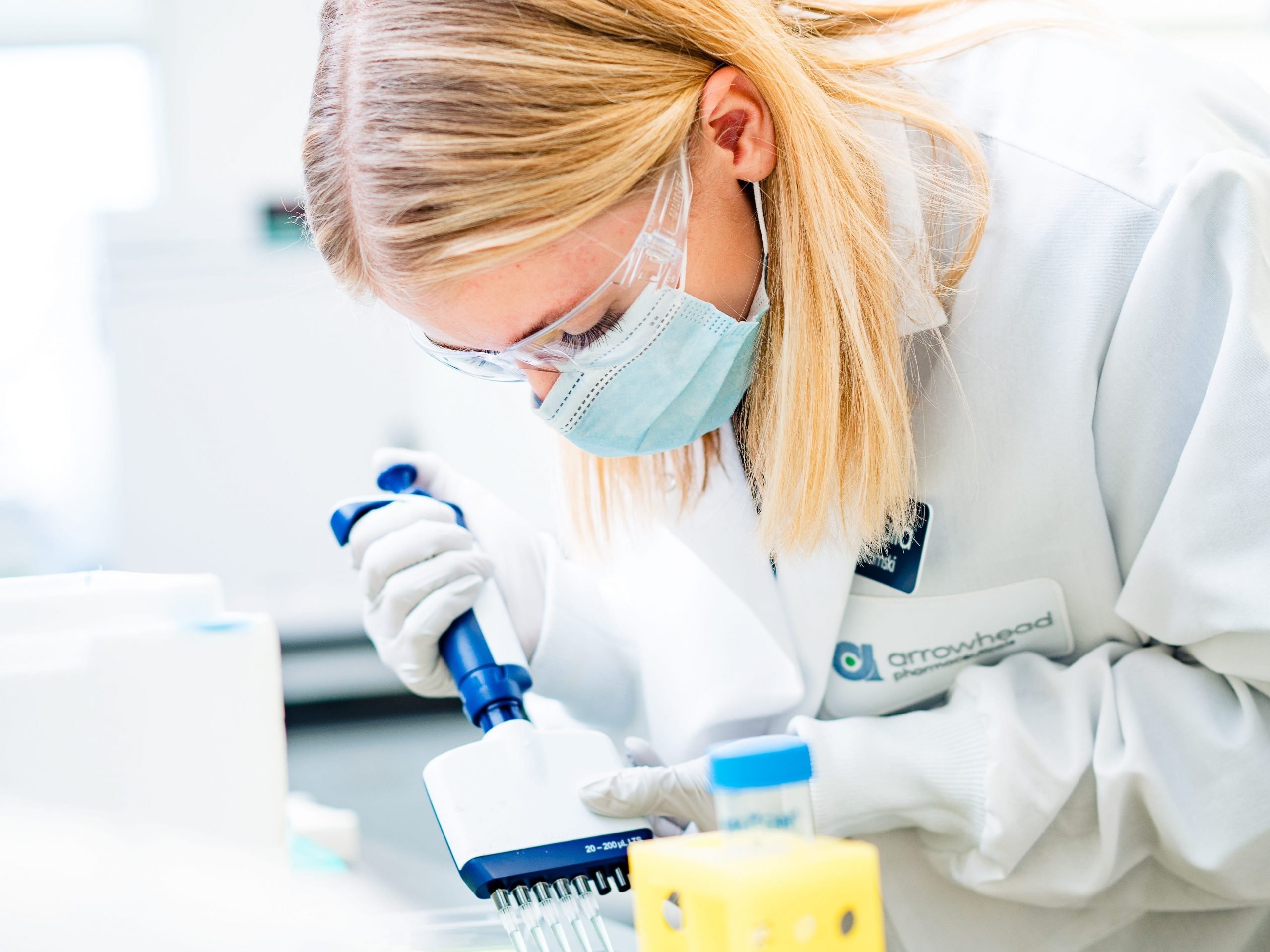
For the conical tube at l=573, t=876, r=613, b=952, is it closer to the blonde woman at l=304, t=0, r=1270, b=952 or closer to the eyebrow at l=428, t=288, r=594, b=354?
the blonde woman at l=304, t=0, r=1270, b=952

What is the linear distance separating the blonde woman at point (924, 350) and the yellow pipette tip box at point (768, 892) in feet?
1.31

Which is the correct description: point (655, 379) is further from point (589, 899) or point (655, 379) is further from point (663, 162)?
point (589, 899)

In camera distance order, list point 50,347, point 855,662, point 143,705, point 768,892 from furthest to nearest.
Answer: point 50,347
point 855,662
point 143,705
point 768,892

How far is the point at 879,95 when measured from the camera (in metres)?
0.83

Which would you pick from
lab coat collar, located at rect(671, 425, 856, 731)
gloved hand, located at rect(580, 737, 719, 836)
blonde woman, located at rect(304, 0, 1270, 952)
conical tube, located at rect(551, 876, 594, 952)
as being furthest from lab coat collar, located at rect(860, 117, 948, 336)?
conical tube, located at rect(551, 876, 594, 952)

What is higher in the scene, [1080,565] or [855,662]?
[1080,565]

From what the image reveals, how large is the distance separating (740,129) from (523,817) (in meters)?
0.53

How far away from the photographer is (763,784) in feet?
1.29

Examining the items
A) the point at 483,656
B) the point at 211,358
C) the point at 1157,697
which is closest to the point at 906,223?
the point at 1157,697

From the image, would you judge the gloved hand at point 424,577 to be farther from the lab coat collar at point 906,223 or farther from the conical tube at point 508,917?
the lab coat collar at point 906,223

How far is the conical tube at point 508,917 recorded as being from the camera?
66cm

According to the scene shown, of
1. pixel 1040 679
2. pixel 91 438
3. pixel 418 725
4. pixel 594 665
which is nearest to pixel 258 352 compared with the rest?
pixel 91 438

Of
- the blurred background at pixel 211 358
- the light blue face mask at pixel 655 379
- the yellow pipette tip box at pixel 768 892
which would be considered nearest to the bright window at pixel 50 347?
the blurred background at pixel 211 358

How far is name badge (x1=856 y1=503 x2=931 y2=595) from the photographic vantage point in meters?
0.91
